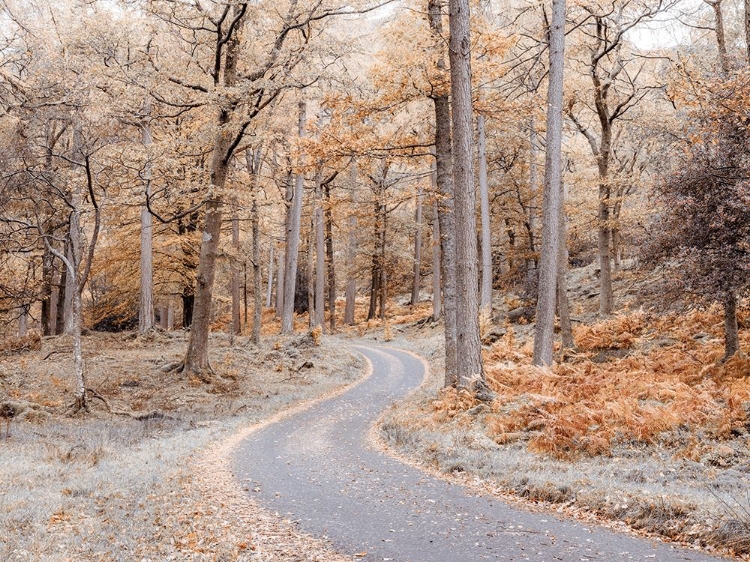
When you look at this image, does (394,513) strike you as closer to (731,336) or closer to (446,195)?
(446,195)

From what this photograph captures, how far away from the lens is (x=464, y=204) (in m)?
10.6

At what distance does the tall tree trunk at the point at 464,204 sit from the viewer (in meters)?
10.3

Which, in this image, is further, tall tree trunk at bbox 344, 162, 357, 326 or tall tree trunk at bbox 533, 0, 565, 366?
tall tree trunk at bbox 344, 162, 357, 326

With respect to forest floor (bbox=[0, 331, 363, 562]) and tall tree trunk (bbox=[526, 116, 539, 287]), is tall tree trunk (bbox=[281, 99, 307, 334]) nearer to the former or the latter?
forest floor (bbox=[0, 331, 363, 562])

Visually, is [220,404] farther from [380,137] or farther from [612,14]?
[612,14]

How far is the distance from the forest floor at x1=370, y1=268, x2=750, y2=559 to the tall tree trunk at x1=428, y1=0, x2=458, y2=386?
55.2 inches

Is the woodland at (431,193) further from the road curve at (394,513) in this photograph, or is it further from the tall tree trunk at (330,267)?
the tall tree trunk at (330,267)

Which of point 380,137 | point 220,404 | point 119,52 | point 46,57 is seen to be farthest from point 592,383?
point 46,57

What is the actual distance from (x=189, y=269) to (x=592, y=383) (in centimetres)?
1923

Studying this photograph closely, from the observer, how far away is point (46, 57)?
1455cm

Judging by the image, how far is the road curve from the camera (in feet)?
15.2

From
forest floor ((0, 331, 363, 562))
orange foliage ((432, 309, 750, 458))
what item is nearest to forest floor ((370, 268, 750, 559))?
orange foliage ((432, 309, 750, 458))

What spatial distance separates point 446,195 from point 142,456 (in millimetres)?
8072

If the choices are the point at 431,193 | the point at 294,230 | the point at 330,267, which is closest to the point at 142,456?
the point at 431,193
